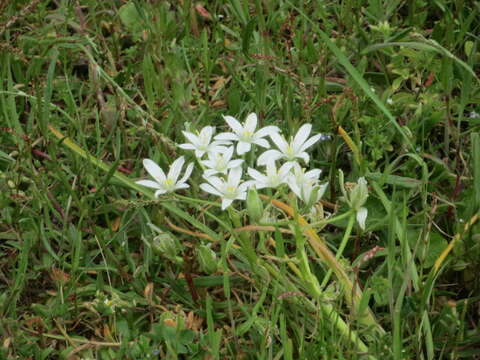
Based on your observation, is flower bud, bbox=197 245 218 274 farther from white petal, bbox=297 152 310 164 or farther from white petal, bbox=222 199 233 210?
white petal, bbox=297 152 310 164

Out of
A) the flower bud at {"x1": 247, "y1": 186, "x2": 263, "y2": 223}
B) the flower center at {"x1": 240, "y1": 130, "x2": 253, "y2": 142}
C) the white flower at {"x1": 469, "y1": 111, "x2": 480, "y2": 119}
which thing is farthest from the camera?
the white flower at {"x1": 469, "y1": 111, "x2": 480, "y2": 119}

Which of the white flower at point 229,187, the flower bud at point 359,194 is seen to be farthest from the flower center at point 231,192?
the flower bud at point 359,194

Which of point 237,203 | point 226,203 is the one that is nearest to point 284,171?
point 226,203

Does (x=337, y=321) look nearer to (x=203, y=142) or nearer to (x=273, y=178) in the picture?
(x=273, y=178)

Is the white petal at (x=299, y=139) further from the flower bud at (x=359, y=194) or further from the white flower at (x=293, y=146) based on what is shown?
the flower bud at (x=359, y=194)

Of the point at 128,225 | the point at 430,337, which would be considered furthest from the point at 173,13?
the point at 430,337

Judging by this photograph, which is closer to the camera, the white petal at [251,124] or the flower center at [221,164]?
the flower center at [221,164]

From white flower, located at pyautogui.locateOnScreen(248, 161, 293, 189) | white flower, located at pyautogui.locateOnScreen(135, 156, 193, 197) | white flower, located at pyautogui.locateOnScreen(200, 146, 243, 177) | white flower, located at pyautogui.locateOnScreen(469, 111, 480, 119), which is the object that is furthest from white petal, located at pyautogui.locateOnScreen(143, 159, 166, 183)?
white flower, located at pyautogui.locateOnScreen(469, 111, 480, 119)

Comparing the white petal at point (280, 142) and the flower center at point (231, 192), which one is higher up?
the white petal at point (280, 142)
